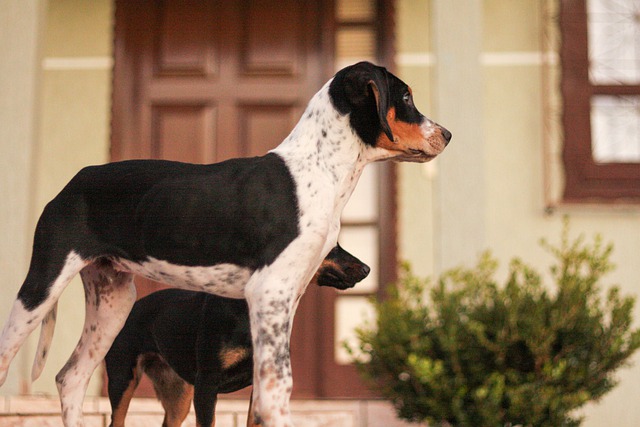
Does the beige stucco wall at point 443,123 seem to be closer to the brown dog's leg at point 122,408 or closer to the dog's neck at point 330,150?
the brown dog's leg at point 122,408

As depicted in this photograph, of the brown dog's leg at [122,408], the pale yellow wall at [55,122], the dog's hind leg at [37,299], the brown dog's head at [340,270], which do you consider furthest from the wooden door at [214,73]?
the dog's hind leg at [37,299]

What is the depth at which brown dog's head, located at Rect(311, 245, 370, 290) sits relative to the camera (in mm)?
1538

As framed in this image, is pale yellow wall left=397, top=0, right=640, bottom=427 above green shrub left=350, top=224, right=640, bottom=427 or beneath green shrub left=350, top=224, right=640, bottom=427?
above

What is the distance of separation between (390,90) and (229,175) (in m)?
0.37

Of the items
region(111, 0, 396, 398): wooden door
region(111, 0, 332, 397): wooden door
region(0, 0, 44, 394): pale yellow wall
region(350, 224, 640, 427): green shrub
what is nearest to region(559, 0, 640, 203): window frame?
region(111, 0, 396, 398): wooden door

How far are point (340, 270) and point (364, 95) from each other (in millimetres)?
367

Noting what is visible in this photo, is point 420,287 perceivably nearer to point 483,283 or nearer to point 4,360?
point 483,283

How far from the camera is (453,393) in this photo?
331 cm

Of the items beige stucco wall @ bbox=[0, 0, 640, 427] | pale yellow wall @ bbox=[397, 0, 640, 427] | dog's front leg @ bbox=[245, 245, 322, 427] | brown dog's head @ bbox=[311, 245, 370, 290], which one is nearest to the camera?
dog's front leg @ bbox=[245, 245, 322, 427]

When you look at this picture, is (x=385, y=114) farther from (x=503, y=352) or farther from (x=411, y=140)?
(x=503, y=352)

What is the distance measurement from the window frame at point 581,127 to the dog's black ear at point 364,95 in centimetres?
369

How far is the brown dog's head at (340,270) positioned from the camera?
1538 millimetres

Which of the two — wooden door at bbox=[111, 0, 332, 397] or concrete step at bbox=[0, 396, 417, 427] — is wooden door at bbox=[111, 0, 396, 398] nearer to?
wooden door at bbox=[111, 0, 332, 397]

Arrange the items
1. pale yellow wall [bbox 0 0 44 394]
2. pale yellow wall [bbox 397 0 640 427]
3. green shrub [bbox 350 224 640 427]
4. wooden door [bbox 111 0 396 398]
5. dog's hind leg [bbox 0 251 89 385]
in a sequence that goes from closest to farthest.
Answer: dog's hind leg [bbox 0 251 89 385] < green shrub [bbox 350 224 640 427] < pale yellow wall [bbox 0 0 44 394] < pale yellow wall [bbox 397 0 640 427] < wooden door [bbox 111 0 396 398]
